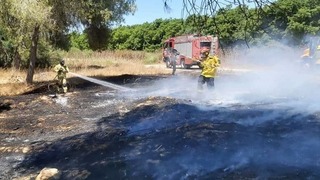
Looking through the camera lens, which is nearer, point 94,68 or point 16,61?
point 16,61

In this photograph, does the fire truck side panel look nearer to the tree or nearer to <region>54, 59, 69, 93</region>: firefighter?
the tree

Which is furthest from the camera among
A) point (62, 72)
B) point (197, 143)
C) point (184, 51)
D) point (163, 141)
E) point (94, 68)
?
point (184, 51)

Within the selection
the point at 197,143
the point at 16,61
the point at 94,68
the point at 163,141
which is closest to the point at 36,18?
the point at 163,141

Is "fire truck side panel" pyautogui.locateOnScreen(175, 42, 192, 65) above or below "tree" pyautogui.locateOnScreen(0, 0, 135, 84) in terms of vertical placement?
below

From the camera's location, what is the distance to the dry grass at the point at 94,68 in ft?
Answer: 64.0

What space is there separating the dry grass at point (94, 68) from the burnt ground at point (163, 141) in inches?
265

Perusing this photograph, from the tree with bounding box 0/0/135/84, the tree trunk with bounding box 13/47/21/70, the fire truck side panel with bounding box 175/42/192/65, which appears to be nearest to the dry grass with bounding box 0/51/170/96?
the tree trunk with bounding box 13/47/21/70

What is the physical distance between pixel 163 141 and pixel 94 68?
73.1 ft

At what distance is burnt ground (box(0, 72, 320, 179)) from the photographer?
21.8 feet

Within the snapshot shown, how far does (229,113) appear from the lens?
1074 cm

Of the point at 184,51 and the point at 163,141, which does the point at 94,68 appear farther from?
the point at 163,141

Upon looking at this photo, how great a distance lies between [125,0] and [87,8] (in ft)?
15.7

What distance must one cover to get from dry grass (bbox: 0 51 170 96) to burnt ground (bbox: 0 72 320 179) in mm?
6725

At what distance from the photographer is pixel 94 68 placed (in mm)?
29750
